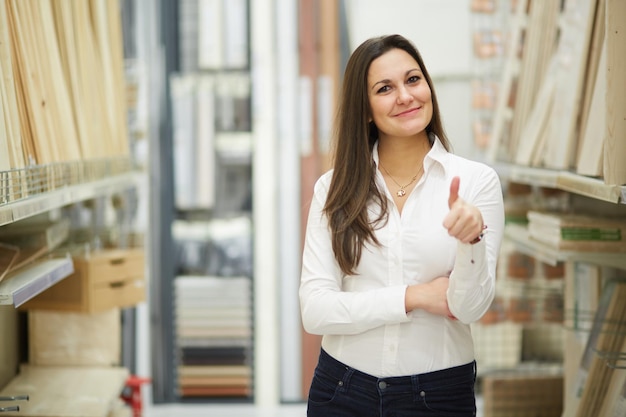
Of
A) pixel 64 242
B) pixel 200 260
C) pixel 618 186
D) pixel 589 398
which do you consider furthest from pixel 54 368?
pixel 618 186

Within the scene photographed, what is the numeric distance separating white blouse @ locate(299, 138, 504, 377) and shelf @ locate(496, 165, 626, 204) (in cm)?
41

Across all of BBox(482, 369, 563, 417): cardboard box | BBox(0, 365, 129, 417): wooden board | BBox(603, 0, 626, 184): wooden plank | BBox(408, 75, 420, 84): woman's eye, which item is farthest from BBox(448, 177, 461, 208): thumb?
BBox(482, 369, 563, 417): cardboard box

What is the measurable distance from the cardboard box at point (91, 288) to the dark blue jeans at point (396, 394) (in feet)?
5.15

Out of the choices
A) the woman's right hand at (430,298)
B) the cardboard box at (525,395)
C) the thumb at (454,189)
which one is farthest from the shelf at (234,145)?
the thumb at (454,189)

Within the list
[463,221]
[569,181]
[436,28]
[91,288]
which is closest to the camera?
[463,221]

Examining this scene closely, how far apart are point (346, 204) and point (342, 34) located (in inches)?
123

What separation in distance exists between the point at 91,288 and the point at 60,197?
0.68 m

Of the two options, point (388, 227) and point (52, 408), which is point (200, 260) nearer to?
point (52, 408)

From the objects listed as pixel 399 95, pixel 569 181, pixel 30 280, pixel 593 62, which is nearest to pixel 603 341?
pixel 569 181

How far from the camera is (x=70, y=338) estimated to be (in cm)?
377

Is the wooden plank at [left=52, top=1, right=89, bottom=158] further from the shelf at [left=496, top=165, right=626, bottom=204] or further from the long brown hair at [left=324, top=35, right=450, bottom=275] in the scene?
the shelf at [left=496, top=165, right=626, bottom=204]

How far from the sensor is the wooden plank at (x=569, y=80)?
121 inches

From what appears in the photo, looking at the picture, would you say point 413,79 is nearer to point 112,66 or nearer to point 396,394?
point 396,394

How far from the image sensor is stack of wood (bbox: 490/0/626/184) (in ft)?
8.02
